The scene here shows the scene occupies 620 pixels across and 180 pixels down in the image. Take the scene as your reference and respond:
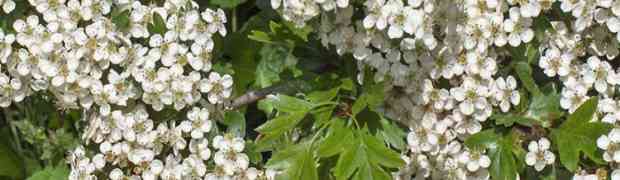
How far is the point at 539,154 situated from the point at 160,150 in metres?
1.14

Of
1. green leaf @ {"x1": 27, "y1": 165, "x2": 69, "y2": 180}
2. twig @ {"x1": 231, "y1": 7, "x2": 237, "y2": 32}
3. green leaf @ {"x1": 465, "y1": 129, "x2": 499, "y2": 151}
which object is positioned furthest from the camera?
twig @ {"x1": 231, "y1": 7, "x2": 237, "y2": 32}

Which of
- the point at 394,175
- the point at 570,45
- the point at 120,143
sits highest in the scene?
the point at 570,45

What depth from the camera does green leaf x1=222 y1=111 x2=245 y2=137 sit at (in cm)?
329

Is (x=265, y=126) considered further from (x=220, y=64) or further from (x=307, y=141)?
(x=220, y=64)

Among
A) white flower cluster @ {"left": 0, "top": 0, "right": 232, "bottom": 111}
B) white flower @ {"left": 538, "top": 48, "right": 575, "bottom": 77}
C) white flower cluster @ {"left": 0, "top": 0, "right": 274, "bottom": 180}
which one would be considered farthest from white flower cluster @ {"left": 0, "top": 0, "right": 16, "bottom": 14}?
white flower @ {"left": 538, "top": 48, "right": 575, "bottom": 77}

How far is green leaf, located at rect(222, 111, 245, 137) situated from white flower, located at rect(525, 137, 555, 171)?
0.90 metres

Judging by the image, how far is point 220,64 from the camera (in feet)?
11.7

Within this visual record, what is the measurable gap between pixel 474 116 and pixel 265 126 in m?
0.62

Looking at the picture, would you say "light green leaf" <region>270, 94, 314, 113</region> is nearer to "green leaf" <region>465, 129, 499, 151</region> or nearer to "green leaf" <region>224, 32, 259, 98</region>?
"green leaf" <region>465, 129, 499, 151</region>

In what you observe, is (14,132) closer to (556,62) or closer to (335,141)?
(335,141)

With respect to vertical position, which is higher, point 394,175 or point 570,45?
point 570,45

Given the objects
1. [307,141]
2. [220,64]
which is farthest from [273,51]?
[307,141]

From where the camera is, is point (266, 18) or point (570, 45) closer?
point (570, 45)

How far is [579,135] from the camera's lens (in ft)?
9.61
